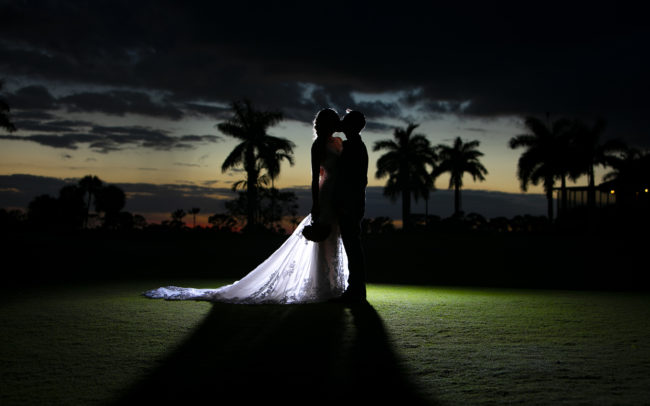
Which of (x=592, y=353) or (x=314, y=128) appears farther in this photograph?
(x=314, y=128)

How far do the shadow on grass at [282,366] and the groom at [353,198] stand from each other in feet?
4.30

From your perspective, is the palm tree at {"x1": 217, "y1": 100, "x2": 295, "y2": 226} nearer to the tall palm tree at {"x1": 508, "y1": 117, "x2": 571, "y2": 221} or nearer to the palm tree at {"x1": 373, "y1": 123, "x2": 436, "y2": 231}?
the palm tree at {"x1": 373, "y1": 123, "x2": 436, "y2": 231}

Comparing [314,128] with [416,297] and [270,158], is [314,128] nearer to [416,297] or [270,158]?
[416,297]

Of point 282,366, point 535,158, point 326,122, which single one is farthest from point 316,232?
point 535,158

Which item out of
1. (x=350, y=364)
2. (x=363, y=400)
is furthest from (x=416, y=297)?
(x=363, y=400)

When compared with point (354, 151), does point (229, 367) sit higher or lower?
lower

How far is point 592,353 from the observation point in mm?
4543

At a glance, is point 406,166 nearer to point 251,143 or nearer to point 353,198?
point 251,143

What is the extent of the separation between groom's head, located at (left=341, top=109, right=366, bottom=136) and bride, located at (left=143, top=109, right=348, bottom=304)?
0.12 m

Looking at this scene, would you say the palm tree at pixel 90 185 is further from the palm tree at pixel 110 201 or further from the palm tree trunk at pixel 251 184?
the palm tree trunk at pixel 251 184

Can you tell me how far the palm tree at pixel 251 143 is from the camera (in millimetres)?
47844

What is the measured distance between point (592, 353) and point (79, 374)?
3981mm

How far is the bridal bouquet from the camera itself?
24.1 ft

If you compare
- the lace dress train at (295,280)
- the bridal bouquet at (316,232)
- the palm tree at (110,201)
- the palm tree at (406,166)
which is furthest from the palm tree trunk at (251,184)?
the palm tree at (110,201)
